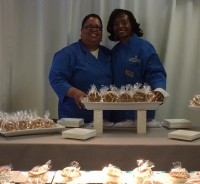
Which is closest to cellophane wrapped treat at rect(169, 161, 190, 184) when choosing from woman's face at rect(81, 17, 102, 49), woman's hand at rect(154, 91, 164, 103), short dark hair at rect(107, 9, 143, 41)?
woman's hand at rect(154, 91, 164, 103)

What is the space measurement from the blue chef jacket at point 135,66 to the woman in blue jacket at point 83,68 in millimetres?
80

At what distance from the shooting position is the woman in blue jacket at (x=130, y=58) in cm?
222

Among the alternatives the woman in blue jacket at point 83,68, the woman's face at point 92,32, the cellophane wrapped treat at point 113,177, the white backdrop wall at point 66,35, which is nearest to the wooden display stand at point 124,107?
the woman in blue jacket at point 83,68

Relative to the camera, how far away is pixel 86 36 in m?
2.27

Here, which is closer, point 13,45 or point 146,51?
point 146,51

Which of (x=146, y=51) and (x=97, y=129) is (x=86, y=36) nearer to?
(x=146, y=51)

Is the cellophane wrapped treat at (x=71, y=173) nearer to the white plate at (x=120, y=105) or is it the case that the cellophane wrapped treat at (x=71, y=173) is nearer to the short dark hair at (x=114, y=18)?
the white plate at (x=120, y=105)

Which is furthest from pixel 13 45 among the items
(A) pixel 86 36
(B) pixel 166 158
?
(B) pixel 166 158

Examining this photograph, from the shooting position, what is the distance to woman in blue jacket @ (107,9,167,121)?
2219 mm

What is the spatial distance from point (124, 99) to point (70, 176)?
2.02 ft

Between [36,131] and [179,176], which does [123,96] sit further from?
[179,176]

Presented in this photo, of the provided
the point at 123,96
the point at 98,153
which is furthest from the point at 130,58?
the point at 98,153

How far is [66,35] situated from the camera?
2.61 m

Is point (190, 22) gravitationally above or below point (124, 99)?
above
